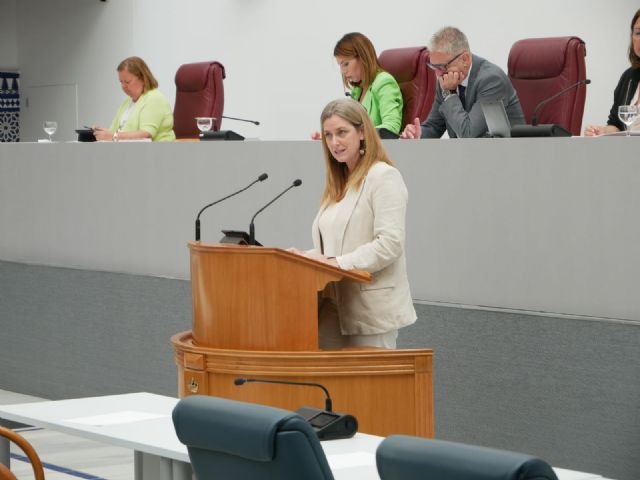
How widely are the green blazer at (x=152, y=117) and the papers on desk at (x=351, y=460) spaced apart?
16.5ft

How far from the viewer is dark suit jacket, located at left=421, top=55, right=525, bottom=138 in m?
5.43

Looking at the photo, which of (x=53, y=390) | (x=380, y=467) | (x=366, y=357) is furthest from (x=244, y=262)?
(x=53, y=390)

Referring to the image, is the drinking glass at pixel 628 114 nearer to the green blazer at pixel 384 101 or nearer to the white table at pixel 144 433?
the green blazer at pixel 384 101

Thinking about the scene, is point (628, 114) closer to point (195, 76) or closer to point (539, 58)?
point (539, 58)

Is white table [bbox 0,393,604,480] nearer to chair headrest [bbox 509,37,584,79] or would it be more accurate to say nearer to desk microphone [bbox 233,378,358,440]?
desk microphone [bbox 233,378,358,440]

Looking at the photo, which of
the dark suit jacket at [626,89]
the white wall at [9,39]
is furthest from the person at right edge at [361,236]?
the white wall at [9,39]

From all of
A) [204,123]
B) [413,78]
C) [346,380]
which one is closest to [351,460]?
[346,380]

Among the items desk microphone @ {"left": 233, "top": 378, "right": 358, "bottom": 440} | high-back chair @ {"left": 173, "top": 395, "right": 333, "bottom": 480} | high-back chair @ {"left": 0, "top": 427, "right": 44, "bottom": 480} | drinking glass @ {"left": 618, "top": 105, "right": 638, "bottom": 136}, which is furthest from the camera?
drinking glass @ {"left": 618, "top": 105, "right": 638, "bottom": 136}

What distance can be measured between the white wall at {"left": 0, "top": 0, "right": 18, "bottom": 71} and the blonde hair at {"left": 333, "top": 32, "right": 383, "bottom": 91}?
796cm

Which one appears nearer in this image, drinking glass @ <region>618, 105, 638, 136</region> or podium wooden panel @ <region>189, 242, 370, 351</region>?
podium wooden panel @ <region>189, 242, 370, 351</region>

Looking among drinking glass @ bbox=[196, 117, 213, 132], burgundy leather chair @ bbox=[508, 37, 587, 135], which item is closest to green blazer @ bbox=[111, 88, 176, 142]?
drinking glass @ bbox=[196, 117, 213, 132]

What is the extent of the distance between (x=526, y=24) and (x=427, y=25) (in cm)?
92

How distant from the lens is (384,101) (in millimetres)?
6352

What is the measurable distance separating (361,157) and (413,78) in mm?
2843
